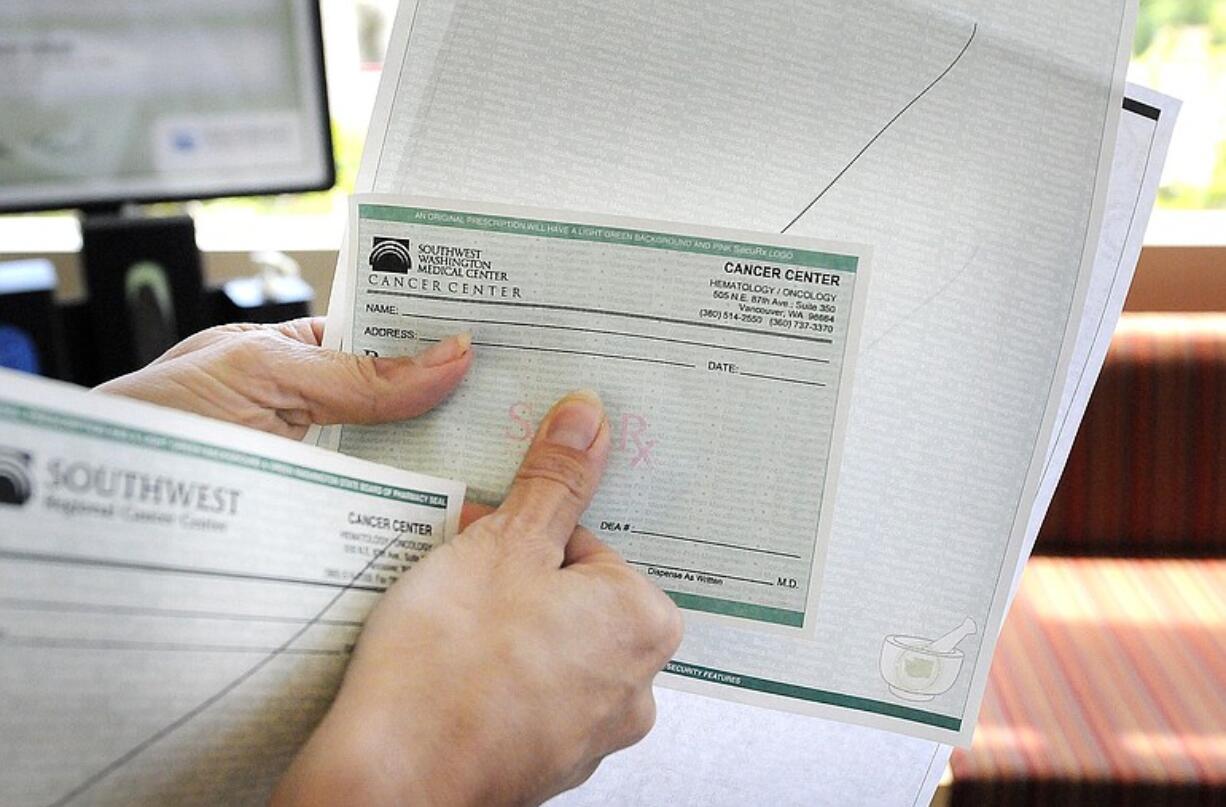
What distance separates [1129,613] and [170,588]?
5.24 feet

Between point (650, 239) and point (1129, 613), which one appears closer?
point (650, 239)

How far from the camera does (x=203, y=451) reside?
0.49m

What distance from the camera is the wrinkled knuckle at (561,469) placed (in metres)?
0.58

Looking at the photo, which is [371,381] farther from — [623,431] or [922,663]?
[922,663]

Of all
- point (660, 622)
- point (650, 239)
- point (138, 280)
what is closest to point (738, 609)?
point (660, 622)

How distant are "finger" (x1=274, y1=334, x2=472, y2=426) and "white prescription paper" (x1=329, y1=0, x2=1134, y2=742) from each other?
0.02m

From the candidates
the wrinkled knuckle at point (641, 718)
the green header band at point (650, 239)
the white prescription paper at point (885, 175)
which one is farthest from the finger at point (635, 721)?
the green header band at point (650, 239)

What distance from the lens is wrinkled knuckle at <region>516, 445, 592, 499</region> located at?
1.91 ft

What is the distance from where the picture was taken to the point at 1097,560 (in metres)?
1.92

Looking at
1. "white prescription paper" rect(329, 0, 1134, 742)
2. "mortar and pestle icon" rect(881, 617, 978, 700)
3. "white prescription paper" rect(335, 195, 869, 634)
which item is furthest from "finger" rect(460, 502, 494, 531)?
"mortar and pestle icon" rect(881, 617, 978, 700)

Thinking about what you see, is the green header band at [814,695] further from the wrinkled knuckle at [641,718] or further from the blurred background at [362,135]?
the blurred background at [362,135]

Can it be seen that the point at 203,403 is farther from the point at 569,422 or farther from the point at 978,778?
the point at 978,778

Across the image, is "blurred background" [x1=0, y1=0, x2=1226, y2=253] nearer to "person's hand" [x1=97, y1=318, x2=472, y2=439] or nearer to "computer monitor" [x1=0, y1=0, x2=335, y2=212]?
"computer monitor" [x1=0, y1=0, x2=335, y2=212]

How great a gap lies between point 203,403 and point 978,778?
1.15m
